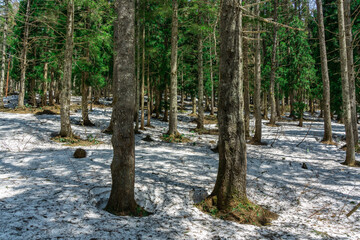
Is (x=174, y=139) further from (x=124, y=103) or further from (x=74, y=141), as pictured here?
(x=124, y=103)

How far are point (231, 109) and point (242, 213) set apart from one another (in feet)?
6.56

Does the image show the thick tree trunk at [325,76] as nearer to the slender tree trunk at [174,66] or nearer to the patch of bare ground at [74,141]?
the slender tree trunk at [174,66]

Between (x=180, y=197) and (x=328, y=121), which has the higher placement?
(x=328, y=121)

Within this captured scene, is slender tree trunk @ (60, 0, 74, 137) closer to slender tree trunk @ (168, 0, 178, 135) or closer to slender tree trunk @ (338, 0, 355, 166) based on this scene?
slender tree trunk @ (168, 0, 178, 135)

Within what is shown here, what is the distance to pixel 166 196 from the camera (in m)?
4.88

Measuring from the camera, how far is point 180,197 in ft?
16.0

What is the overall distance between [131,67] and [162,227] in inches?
109

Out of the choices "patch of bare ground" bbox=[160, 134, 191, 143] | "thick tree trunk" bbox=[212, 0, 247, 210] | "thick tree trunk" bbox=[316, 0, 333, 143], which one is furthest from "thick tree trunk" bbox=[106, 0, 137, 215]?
"thick tree trunk" bbox=[316, 0, 333, 143]

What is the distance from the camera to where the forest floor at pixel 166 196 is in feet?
11.1

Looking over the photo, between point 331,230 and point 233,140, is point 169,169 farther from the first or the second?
point 331,230

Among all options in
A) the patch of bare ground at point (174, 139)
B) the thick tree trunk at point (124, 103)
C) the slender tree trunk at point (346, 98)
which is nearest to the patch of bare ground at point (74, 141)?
the patch of bare ground at point (174, 139)

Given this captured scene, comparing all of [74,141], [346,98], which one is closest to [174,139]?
[74,141]

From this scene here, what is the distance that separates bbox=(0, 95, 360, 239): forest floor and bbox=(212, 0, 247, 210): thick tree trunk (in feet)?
2.35

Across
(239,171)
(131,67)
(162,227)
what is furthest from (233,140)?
(131,67)
